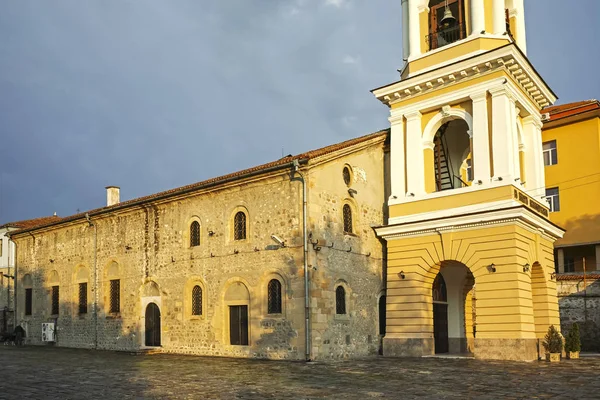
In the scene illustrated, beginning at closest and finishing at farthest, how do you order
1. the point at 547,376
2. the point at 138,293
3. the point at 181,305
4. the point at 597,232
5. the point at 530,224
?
the point at 547,376 → the point at 530,224 → the point at 181,305 → the point at 138,293 → the point at 597,232

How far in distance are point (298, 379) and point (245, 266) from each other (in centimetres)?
723

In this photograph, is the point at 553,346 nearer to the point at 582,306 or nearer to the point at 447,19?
the point at 582,306

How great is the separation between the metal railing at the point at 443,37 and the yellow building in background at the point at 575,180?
6.94 metres

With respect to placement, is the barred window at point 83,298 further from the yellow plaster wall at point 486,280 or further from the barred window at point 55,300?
the yellow plaster wall at point 486,280

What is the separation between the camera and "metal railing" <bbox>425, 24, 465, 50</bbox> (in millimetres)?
22125

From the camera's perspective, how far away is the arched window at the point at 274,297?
1980 centimetres

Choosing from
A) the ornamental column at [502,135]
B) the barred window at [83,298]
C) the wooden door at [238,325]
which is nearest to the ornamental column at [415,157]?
the ornamental column at [502,135]

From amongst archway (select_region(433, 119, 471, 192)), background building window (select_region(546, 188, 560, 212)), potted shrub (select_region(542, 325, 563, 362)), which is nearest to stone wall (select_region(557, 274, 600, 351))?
background building window (select_region(546, 188, 560, 212))

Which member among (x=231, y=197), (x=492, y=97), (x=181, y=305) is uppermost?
(x=492, y=97)

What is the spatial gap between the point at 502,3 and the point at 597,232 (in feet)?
38.0

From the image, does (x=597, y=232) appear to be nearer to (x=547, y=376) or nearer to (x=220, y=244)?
(x=547, y=376)

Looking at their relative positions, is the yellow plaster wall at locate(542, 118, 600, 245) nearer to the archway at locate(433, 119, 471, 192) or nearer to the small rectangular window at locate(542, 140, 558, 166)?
the small rectangular window at locate(542, 140, 558, 166)

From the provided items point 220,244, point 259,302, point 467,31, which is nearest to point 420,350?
point 259,302

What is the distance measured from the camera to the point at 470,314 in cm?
2334
